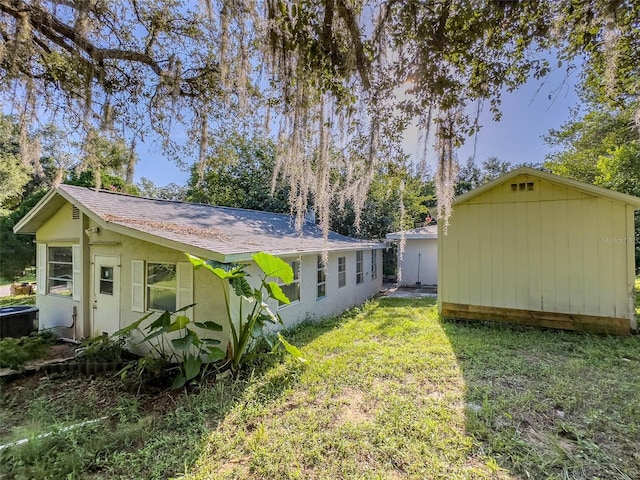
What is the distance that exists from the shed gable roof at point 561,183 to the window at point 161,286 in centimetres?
581

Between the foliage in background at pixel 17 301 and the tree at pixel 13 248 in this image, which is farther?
the tree at pixel 13 248

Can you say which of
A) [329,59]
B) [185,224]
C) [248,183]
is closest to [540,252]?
[329,59]

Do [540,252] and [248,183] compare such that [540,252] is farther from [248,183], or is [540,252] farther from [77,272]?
[248,183]

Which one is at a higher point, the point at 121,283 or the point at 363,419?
the point at 121,283

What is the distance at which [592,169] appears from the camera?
34.9 feet

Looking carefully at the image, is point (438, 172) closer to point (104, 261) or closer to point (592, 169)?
point (104, 261)

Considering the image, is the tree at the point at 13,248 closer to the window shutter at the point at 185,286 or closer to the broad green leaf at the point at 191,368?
the window shutter at the point at 185,286

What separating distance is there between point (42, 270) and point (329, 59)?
26.4 ft

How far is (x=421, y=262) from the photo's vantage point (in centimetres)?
1355

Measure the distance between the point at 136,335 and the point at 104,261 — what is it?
65.3 inches

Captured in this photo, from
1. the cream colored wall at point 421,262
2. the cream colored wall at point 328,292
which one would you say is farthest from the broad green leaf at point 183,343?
the cream colored wall at point 421,262

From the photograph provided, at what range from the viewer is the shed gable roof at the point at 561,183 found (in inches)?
210

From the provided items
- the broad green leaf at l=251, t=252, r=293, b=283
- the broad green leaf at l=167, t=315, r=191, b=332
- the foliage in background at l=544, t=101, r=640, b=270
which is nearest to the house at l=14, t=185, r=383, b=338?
the broad green leaf at l=251, t=252, r=293, b=283

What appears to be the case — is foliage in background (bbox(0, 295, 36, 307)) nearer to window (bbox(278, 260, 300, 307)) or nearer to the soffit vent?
window (bbox(278, 260, 300, 307))
